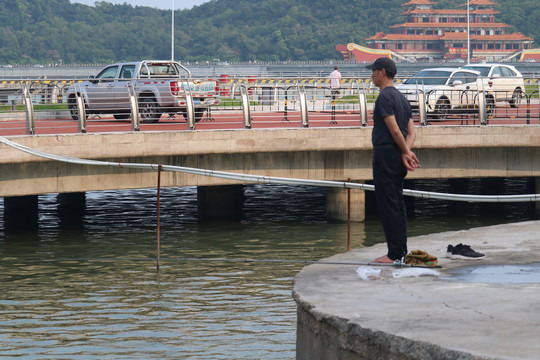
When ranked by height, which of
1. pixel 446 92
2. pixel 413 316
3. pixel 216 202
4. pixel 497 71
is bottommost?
pixel 216 202

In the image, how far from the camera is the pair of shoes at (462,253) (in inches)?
356

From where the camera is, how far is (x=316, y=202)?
2555cm

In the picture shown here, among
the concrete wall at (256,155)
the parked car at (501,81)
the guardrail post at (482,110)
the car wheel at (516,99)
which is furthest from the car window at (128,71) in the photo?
Result: the parked car at (501,81)

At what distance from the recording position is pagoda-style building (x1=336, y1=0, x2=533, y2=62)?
511 ft

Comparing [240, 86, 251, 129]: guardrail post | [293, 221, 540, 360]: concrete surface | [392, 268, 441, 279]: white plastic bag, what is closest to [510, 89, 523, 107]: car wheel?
[240, 86, 251, 129]: guardrail post

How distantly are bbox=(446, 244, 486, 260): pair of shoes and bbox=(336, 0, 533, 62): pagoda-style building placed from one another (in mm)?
143544

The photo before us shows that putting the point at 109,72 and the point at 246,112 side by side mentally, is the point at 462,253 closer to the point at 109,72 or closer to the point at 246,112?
the point at 246,112

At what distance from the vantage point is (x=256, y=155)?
65.9ft

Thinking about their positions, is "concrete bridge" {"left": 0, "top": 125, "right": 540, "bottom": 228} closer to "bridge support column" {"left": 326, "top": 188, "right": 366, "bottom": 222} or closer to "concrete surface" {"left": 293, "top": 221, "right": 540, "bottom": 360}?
"bridge support column" {"left": 326, "top": 188, "right": 366, "bottom": 222}

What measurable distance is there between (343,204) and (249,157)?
8.47 feet

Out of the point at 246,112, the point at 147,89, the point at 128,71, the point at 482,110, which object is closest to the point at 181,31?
the point at 128,71

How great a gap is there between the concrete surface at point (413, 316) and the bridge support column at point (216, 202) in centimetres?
1345

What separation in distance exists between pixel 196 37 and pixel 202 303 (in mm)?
174762

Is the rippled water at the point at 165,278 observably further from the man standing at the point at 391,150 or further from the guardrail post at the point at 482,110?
the guardrail post at the point at 482,110
